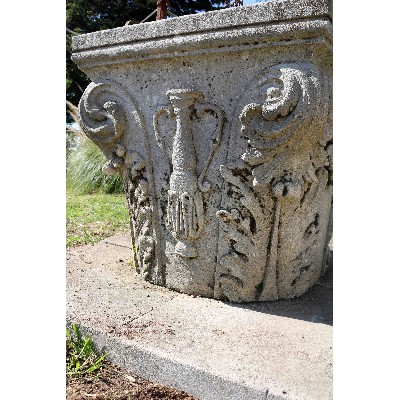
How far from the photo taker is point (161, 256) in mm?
2109

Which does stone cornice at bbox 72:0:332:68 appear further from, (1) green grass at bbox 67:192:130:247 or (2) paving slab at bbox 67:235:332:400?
(1) green grass at bbox 67:192:130:247

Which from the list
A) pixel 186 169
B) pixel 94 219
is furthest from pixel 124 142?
pixel 94 219

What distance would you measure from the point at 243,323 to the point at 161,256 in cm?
57

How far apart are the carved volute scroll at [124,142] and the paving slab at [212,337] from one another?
0.21 m

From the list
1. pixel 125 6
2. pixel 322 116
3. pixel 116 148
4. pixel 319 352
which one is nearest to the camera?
pixel 319 352

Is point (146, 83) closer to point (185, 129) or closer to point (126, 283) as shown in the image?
point (185, 129)

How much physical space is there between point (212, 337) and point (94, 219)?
2742 millimetres

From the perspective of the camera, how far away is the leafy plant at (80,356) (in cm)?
159

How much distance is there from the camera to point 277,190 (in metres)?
1.73

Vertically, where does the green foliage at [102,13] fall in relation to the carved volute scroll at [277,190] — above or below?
above

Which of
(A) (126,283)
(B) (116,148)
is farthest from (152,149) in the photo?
(A) (126,283)

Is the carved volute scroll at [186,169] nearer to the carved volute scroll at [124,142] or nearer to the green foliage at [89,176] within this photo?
the carved volute scroll at [124,142]

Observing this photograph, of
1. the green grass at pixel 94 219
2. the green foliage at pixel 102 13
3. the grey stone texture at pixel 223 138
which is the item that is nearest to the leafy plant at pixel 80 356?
the grey stone texture at pixel 223 138

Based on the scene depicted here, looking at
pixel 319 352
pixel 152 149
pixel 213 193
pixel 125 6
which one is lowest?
pixel 319 352
